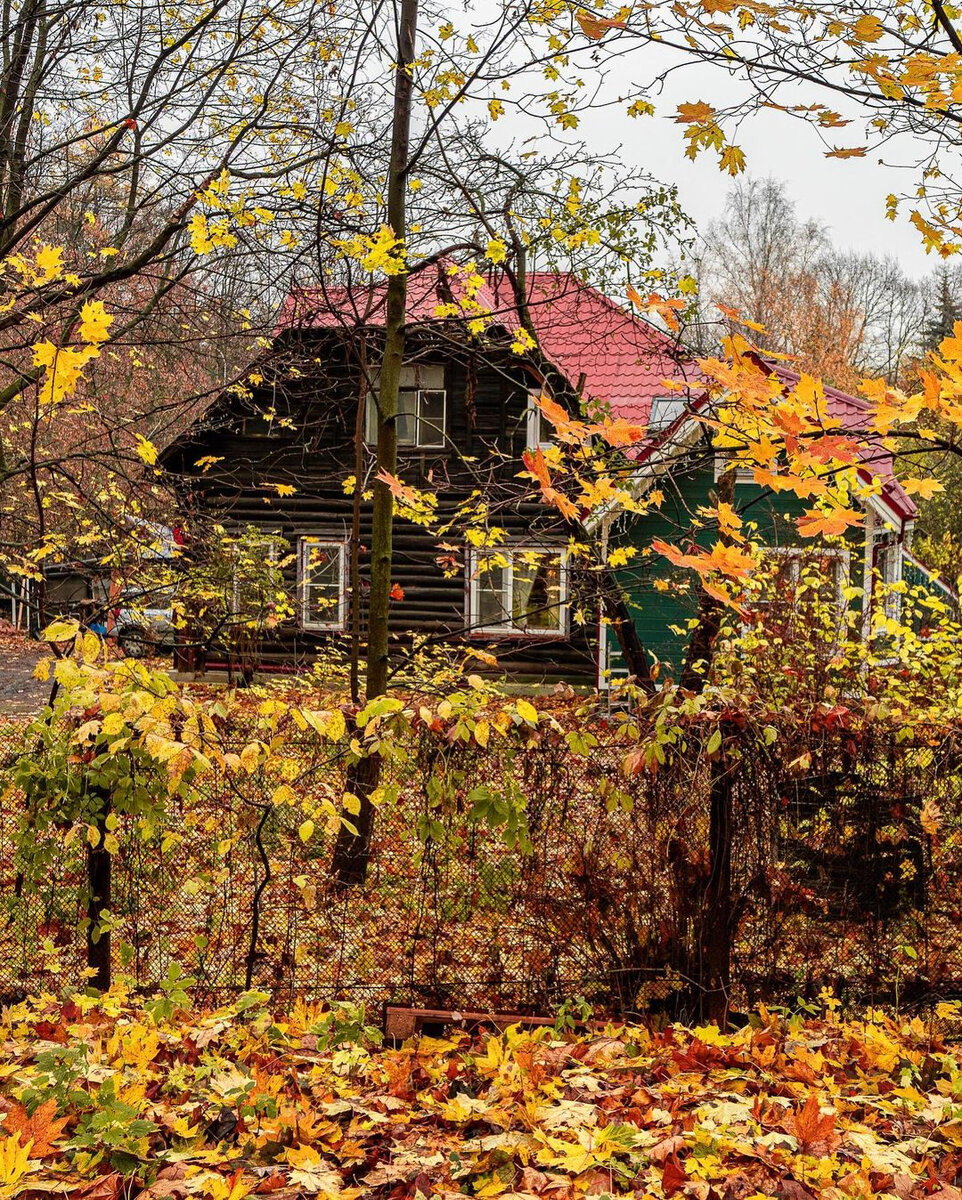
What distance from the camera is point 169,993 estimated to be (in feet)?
12.3

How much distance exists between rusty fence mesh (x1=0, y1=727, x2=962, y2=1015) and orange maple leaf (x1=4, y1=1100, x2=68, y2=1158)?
179 cm

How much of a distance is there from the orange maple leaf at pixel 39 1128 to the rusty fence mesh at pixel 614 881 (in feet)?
5.88

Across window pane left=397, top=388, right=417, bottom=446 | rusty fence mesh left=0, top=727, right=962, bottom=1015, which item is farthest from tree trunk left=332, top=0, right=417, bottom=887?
window pane left=397, top=388, right=417, bottom=446

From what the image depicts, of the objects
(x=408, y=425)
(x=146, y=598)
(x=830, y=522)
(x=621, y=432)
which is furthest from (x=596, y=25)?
(x=408, y=425)

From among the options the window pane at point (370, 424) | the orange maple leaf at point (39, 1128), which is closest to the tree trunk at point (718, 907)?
the orange maple leaf at point (39, 1128)

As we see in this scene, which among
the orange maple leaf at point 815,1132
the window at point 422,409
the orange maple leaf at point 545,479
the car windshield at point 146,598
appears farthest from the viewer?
the window at point 422,409

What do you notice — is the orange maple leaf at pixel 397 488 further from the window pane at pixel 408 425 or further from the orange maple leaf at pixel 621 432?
the window pane at pixel 408 425

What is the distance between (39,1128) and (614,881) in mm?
2737

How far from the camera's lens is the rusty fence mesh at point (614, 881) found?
4.52 meters

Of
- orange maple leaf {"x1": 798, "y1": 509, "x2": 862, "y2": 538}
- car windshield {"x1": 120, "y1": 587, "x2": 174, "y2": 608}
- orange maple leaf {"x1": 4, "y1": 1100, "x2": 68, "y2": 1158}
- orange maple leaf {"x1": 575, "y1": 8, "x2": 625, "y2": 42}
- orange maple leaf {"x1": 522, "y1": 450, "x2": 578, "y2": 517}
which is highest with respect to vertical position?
orange maple leaf {"x1": 575, "y1": 8, "x2": 625, "y2": 42}

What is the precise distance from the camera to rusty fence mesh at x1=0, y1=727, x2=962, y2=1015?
14.8 feet

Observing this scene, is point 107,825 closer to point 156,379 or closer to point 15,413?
point 15,413

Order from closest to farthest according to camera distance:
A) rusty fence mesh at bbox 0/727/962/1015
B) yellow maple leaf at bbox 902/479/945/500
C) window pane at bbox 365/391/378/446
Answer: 1. yellow maple leaf at bbox 902/479/945/500
2. rusty fence mesh at bbox 0/727/962/1015
3. window pane at bbox 365/391/378/446

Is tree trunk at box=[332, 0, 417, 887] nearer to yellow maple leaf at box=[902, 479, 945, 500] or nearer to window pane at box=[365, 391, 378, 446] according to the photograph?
yellow maple leaf at box=[902, 479, 945, 500]
